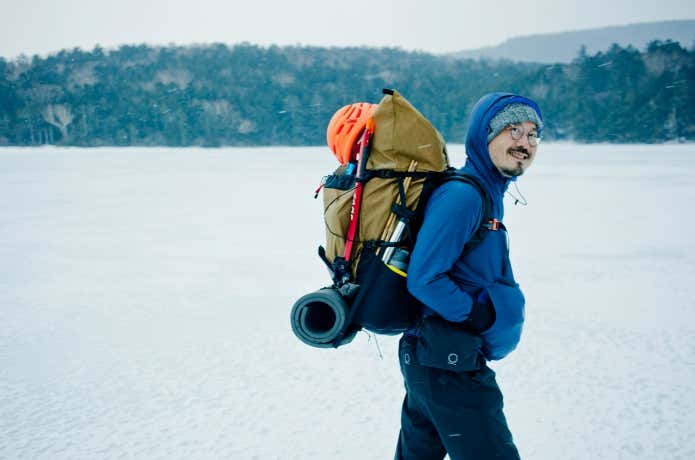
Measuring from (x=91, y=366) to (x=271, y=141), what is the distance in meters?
62.2

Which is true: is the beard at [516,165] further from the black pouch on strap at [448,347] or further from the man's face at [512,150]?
the black pouch on strap at [448,347]

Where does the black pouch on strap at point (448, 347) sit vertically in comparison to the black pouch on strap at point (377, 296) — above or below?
below

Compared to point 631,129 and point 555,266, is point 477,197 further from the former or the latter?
point 631,129

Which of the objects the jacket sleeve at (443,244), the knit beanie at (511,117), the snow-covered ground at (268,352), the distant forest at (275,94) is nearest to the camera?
the jacket sleeve at (443,244)

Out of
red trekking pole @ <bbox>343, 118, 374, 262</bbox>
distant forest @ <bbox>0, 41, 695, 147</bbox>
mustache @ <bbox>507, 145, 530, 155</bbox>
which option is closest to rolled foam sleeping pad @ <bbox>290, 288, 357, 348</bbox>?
red trekking pole @ <bbox>343, 118, 374, 262</bbox>

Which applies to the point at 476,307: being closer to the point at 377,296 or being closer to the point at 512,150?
the point at 377,296

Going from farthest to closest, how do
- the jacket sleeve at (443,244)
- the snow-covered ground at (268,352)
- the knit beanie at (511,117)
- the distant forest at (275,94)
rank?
the distant forest at (275,94), the snow-covered ground at (268,352), the knit beanie at (511,117), the jacket sleeve at (443,244)

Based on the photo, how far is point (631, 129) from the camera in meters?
51.5

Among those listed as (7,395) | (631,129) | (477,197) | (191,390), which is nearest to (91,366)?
(7,395)

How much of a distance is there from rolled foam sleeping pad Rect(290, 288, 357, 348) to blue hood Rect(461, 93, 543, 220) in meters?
0.48

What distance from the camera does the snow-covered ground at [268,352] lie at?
8.43ft

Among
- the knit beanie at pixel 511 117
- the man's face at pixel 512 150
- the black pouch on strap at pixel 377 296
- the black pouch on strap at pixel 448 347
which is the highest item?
the knit beanie at pixel 511 117

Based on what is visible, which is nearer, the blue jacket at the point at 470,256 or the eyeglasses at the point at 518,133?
the blue jacket at the point at 470,256

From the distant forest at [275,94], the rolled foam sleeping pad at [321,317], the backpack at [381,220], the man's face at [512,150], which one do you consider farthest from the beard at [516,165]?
the distant forest at [275,94]
